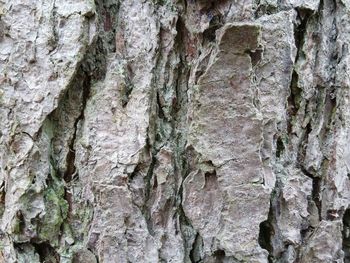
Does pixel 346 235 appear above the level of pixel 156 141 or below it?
below

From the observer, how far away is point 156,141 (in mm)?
775

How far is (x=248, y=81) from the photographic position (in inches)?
28.9

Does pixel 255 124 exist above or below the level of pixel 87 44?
below

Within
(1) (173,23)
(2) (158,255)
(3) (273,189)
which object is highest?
(1) (173,23)

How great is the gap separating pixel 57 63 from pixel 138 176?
227mm

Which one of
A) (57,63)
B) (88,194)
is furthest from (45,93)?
(88,194)

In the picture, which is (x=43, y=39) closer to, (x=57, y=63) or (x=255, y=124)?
(x=57, y=63)

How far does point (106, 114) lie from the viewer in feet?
2.51

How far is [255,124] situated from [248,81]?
0.07 meters

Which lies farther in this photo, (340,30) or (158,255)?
(340,30)

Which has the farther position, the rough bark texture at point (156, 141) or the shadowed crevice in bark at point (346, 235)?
the shadowed crevice in bark at point (346, 235)

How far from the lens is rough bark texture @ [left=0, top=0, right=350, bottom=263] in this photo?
742 mm

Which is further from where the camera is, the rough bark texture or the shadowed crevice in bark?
the shadowed crevice in bark

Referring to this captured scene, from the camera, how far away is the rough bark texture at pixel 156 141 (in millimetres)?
742
